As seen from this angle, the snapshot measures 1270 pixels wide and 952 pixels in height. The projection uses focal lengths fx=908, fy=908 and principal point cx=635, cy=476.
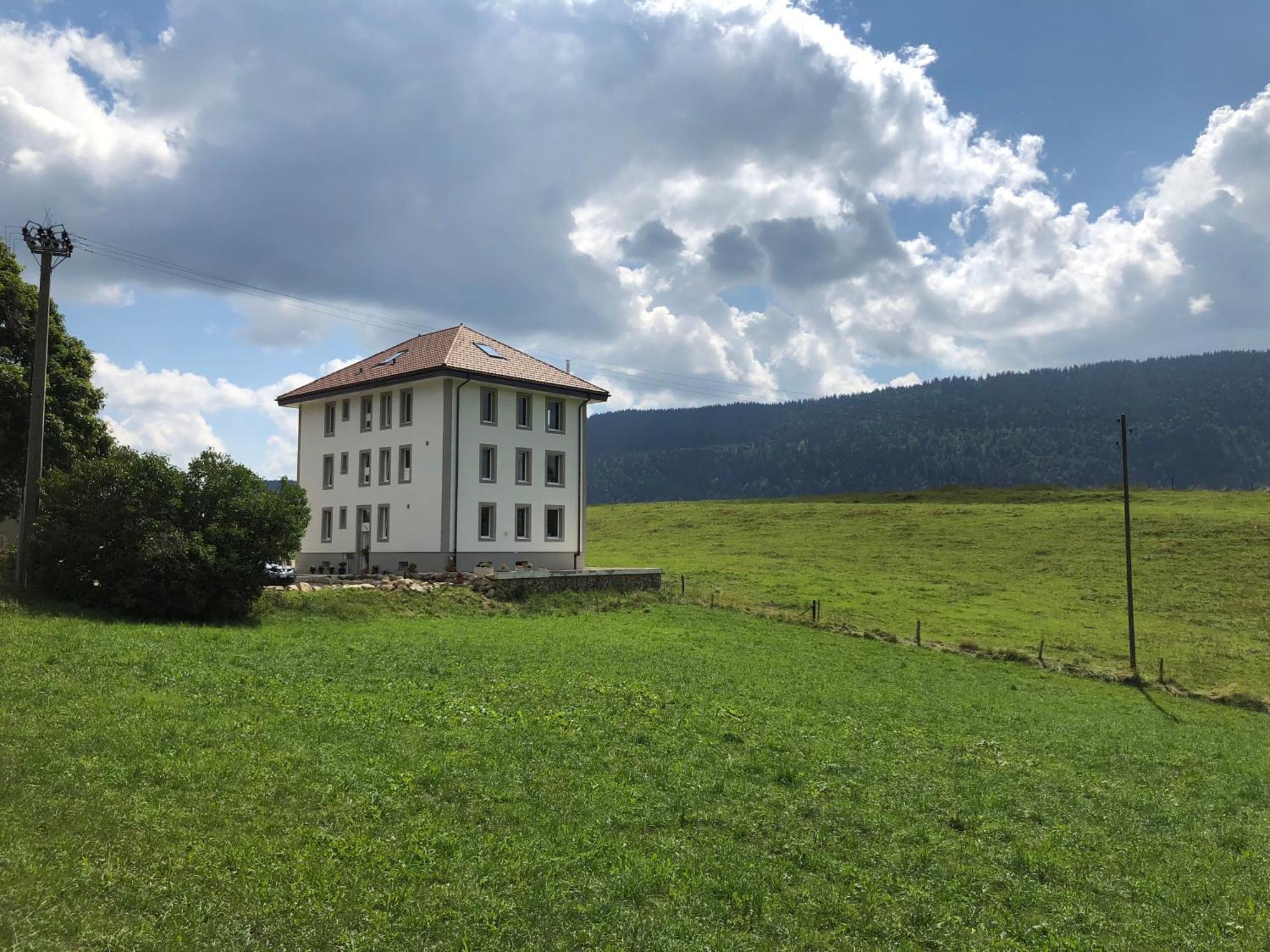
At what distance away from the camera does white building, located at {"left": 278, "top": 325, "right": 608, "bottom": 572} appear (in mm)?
42906

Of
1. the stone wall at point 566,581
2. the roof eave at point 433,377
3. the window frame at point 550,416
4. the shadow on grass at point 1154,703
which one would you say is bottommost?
the shadow on grass at point 1154,703

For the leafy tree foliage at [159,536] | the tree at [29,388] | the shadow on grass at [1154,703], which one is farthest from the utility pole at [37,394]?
the shadow on grass at [1154,703]

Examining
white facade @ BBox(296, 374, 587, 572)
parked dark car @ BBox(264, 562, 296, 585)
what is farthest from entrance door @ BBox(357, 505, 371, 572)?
parked dark car @ BBox(264, 562, 296, 585)

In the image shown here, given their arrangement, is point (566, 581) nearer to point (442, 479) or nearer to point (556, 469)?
point (442, 479)

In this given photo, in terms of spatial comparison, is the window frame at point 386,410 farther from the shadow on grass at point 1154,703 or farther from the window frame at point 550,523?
the shadow on grass at point 1154,703

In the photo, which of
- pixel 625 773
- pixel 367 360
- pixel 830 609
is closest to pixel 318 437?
pixel 367 360

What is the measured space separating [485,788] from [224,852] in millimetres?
3574

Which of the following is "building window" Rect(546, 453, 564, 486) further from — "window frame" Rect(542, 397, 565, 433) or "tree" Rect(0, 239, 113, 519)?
"tree" Rect(0, 239, 113, 519)

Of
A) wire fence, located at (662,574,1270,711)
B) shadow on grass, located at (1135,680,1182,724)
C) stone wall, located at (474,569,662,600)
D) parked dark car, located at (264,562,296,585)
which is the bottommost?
shadow on grass, located at (1135,680,1182,724)

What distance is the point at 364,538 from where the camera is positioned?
46.3 metres

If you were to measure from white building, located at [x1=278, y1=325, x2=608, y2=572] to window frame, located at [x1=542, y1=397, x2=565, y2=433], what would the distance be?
68 mm

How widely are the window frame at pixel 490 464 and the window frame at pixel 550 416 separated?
354 cm

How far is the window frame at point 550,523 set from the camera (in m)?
47.0

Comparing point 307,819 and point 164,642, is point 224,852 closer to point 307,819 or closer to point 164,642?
point 307,819
